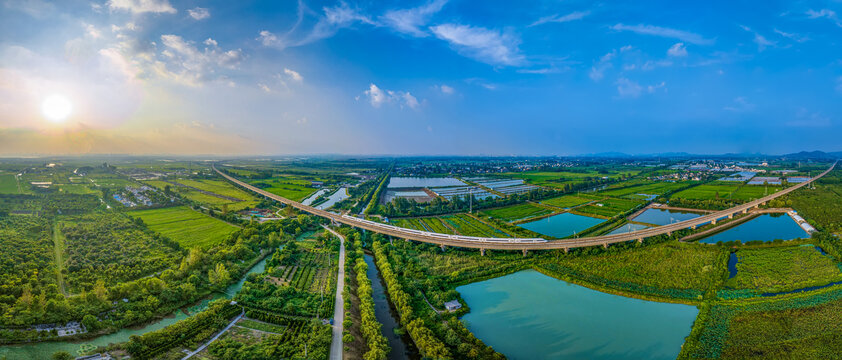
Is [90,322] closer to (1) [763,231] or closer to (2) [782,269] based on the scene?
(2) [782,269]

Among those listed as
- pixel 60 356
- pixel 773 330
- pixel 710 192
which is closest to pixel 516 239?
pixel 773 330

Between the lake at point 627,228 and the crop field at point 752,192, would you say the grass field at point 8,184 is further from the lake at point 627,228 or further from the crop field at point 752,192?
the crop field at point 752,192

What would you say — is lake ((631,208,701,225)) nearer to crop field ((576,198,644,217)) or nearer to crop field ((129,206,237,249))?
crop field ((576,198,644,217))

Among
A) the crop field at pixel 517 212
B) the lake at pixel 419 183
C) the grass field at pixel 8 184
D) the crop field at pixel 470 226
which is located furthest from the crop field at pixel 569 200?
the grass field at pixel 8 184

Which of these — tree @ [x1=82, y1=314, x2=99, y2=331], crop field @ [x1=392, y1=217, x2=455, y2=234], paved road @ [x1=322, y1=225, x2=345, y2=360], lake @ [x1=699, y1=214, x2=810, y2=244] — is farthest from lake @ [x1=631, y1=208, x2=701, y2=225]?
tree @ [x1=82, y1=314, x2=99, y2=331]

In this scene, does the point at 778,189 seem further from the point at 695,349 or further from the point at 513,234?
the point at 695,349

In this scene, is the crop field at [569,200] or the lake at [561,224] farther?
the crop field at [569,200]
